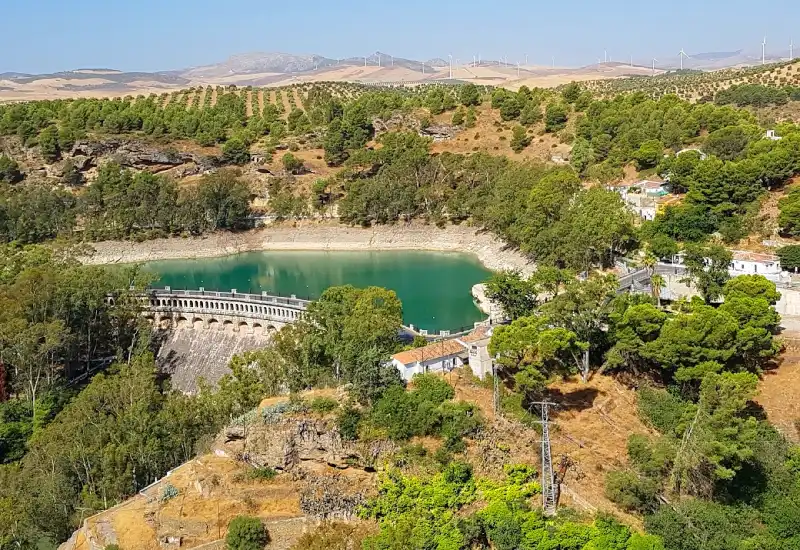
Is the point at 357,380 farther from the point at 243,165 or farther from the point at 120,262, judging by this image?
the point at 243,165

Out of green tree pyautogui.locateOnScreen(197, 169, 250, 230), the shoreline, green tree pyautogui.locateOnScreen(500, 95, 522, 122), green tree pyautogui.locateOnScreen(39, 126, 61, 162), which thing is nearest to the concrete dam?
the shoreline

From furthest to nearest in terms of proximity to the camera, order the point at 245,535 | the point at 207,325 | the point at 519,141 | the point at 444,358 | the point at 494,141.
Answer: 1. the point at 494,141
2. the point at 519,141
3. the point at 207,325
4. the point at 444,358
5. the point at 245,535

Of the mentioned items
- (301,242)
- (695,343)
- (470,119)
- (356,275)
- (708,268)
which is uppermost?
(470,119)

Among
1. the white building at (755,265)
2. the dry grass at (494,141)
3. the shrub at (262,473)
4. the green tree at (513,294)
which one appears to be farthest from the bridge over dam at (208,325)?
the dry grass at (494,141)

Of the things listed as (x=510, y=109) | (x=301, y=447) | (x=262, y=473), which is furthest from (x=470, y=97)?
(x=262, y=473)

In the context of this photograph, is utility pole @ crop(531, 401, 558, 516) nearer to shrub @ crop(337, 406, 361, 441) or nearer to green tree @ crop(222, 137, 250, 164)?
shrub @ crop(337, 406, 361, 441)

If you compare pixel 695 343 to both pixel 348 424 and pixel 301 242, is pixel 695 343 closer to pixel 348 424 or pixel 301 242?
pixel 348 424
